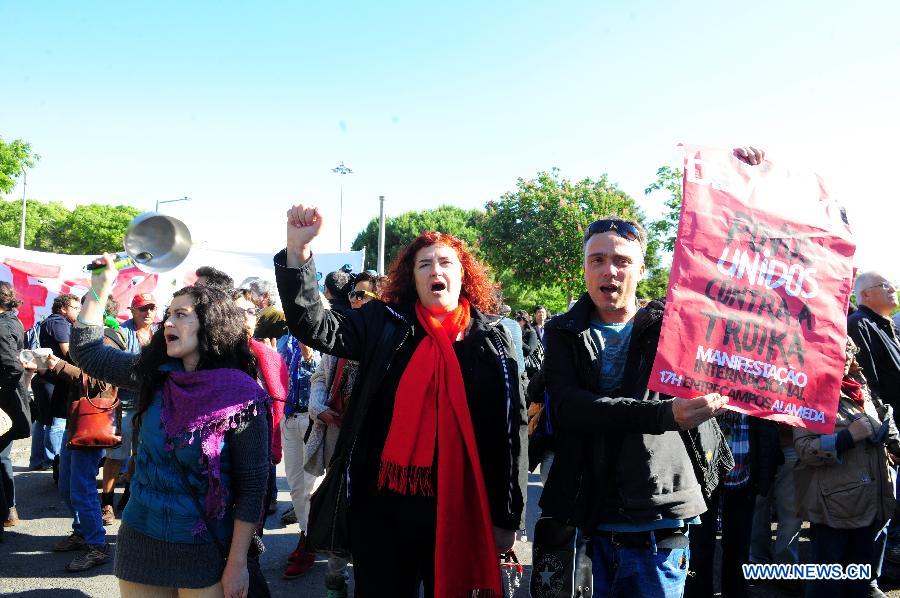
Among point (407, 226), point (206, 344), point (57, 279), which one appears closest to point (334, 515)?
point (206, 344)

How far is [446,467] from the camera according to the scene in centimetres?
252

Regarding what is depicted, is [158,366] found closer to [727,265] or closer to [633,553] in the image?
[633,553]

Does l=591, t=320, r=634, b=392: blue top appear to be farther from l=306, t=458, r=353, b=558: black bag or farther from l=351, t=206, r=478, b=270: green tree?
l=351, t=206, r=478, b=270: green tree

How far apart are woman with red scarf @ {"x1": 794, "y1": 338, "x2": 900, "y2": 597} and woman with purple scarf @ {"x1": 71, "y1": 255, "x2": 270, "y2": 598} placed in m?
2.98

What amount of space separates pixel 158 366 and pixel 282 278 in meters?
0.78

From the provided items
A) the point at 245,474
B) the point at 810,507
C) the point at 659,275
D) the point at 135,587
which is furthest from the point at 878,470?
the point at 659,275

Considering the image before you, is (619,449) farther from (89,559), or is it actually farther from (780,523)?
(89,559)

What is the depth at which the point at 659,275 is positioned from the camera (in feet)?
79.0

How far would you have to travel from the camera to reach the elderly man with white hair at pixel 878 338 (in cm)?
481

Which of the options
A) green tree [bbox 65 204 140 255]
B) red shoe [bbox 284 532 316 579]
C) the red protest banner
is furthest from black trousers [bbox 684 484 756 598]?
green tree [bbox 65 204 140 255]

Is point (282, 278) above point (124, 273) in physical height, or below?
below

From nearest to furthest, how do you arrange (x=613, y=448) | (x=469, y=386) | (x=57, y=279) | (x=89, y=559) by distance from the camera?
1. (x=613, y=448)
2. (x=469, y=386)
3. (x=89, y=559)
4. (x=57, y=279)

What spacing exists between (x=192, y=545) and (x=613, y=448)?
154 centimetres

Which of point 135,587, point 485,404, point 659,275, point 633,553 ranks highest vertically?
point 659,275
